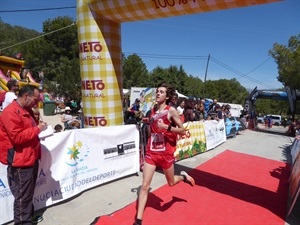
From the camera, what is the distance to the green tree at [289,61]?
19.2 m

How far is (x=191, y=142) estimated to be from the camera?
8.32m

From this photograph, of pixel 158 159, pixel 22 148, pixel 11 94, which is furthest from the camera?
pixel 11 94

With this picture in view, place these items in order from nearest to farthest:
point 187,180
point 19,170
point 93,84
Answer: point 19,170
point 187,180
point 93,84

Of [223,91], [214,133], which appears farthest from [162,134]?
[223,91]

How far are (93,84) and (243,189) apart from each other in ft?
13.3

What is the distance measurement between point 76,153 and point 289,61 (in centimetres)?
2033

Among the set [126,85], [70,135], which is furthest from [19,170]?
[126,85]

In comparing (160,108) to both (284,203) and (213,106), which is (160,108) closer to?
(284,203)

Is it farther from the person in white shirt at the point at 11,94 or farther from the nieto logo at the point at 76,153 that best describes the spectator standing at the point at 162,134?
the person in white shirt at the point at 11,94

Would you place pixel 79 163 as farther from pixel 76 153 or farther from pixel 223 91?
pixel 223 91

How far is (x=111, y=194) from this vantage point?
4.91 meters

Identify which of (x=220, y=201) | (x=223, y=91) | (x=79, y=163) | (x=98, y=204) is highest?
(x=223, y=91)

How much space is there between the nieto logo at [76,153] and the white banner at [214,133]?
558cm

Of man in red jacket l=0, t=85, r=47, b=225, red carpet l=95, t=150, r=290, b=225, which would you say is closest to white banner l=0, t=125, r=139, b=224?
man in red jacket l=0, t=85, r=47, b=225
